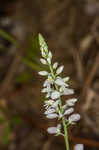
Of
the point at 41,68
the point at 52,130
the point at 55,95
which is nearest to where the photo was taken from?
the point at 55,95

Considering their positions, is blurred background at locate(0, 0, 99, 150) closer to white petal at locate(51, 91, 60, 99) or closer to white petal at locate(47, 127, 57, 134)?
white petal at locate(47, 127, 57, 134)

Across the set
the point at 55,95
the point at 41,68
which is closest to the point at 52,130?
the point at 55,95

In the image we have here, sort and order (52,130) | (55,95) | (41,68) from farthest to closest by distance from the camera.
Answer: (41,68) < (52,130) < (55,95)

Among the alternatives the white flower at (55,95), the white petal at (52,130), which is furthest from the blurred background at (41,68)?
the white flower at (55,95)

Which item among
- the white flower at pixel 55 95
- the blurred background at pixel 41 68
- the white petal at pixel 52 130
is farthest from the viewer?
the blurred background at pixel 41 68

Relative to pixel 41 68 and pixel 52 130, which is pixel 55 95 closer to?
pixel 52 130

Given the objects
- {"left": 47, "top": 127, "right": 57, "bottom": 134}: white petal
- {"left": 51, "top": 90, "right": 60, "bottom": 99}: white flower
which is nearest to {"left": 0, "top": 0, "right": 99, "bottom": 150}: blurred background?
{"left": 47, "top": 127, "right": 57, "bottom": 134}: white petal

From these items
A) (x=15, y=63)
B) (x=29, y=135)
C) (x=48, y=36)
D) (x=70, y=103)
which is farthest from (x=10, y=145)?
(x=70, y=103)

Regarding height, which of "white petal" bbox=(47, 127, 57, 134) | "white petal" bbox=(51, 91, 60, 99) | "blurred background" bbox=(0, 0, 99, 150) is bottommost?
"white petal" bbox=(47, 127, 57, 134)

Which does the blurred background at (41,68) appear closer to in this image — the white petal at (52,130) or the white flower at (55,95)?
the white petal at (52,130)
